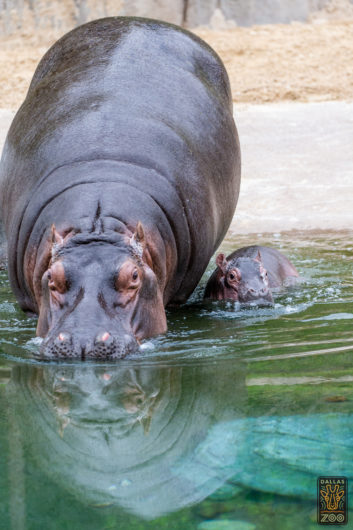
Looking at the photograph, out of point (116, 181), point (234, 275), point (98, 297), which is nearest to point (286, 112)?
point (234, 275)

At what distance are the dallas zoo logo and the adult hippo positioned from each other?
1478 mm

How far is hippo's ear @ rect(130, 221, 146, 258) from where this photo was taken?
13.8 feet

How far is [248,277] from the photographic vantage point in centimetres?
570

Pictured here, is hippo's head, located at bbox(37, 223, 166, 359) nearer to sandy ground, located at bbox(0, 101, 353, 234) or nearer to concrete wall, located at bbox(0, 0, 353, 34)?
sandy ground, located at bbox(0, 101, 353, 234)

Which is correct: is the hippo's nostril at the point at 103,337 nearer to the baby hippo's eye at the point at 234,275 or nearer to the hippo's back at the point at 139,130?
the hippo's back at the point at 139,130

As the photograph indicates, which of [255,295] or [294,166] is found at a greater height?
[294,166]

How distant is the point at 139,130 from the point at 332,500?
2951 mm

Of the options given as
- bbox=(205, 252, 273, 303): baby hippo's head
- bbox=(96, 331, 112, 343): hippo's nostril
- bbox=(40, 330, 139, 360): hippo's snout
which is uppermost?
bbox=(205, 252, 273, 303): baby hippo's head

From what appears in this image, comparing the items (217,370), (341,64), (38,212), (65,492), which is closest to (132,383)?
(217,370)

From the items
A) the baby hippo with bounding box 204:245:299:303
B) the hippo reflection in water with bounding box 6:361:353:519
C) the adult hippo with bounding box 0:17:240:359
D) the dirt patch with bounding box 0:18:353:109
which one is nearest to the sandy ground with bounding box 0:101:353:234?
the dirt patch with bounding box 0:18:353:109

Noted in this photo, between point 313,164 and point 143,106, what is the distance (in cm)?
489

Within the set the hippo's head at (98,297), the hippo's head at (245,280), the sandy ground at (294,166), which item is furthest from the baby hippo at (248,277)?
the sandy ground at (294,166)

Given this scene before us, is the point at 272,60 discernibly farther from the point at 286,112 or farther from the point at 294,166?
the point at 294,166

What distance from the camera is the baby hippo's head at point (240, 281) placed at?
5.60 m
